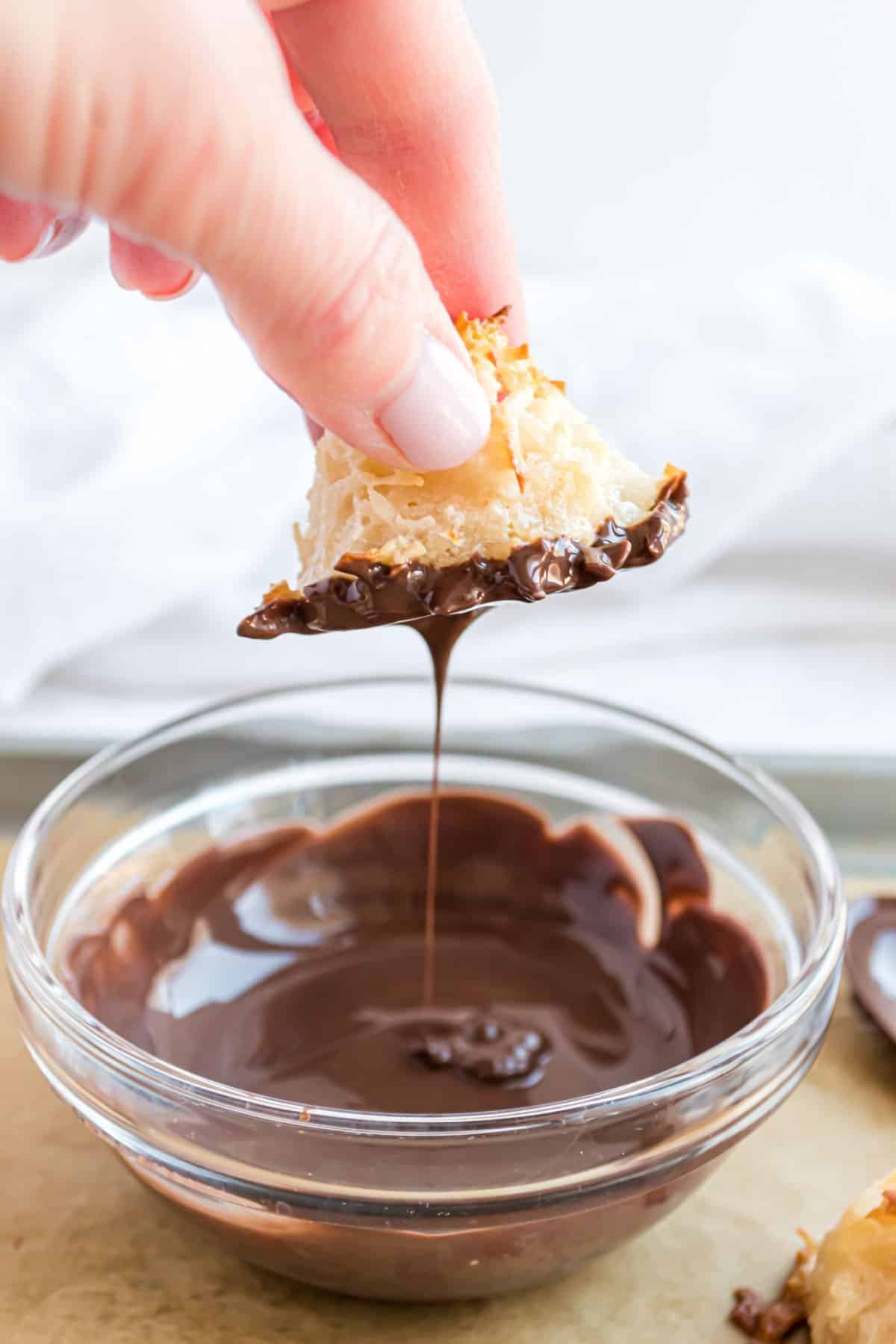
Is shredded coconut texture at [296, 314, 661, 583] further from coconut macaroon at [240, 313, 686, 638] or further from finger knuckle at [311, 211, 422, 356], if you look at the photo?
finger knuckle at [311, 211, 422, 356]

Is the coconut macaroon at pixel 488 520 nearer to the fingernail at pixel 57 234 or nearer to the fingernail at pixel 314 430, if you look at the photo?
the fingernail at pixel 314 430

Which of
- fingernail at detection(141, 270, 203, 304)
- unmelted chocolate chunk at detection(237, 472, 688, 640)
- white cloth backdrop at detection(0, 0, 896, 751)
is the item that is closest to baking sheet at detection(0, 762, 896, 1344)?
unmelted chocolate chunk at detection(237, 472, 688, 640)

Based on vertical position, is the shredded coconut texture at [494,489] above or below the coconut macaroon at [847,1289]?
above

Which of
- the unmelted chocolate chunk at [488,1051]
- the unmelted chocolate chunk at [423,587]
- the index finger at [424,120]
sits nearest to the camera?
the unmelted chocolate chunk at [423,587]

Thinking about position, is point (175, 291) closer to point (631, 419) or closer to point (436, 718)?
point (436, 718)

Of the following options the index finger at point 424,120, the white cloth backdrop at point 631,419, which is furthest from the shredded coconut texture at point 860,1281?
the white cloth backdrop at point 631,419

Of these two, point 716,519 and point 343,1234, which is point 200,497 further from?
point 343,1234
